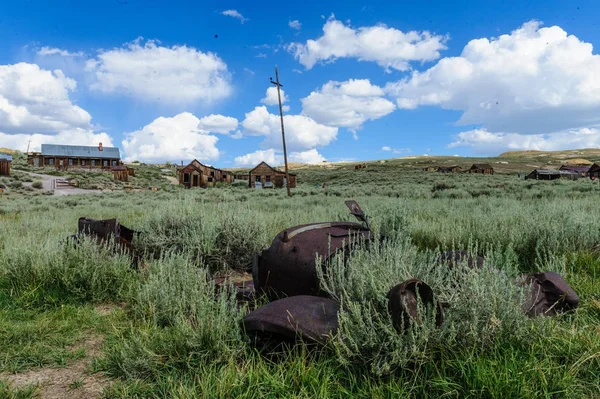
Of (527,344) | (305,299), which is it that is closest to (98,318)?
(305,299)

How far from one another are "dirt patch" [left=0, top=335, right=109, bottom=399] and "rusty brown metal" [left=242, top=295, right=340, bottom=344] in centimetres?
112

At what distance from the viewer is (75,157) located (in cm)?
6525

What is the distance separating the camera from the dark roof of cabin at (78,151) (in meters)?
64.6

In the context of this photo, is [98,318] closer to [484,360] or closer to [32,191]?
[484,360]

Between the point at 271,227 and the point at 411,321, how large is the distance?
6130 millimetres

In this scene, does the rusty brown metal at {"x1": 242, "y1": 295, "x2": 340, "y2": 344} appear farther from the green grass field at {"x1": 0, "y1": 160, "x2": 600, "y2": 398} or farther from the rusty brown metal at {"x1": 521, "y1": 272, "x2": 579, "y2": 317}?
the rusty brown metal at {"x1": 521, "y1": 272, "x2": 579, "y2": 317}

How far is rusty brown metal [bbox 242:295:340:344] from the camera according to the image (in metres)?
2.50

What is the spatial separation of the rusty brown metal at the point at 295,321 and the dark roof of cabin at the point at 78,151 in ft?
241

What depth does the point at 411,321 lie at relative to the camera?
2.18 m

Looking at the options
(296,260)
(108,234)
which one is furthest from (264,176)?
(296,260)

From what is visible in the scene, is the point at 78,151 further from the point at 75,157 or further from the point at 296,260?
the point at 296,260

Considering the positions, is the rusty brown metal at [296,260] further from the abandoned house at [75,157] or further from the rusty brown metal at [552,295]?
the abandoned house at [75,157]

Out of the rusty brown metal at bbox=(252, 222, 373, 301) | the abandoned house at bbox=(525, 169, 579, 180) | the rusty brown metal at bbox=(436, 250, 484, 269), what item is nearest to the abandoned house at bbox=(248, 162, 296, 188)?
the abandoned house at bbox=(525, 169, 579, 180)

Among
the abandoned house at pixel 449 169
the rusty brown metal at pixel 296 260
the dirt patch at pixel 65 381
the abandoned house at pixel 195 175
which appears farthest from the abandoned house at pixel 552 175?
the dirt patch at pixel 65 381
